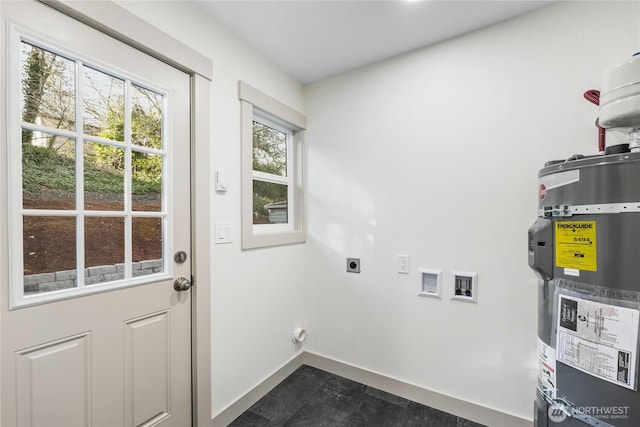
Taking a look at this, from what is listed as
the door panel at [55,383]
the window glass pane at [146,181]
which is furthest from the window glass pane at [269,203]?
the door panel at [55,383]

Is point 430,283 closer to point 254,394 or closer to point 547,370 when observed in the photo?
point 547,370

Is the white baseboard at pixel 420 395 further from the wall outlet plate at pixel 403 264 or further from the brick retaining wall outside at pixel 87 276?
the brick retaining wall outside at pixel 87 276

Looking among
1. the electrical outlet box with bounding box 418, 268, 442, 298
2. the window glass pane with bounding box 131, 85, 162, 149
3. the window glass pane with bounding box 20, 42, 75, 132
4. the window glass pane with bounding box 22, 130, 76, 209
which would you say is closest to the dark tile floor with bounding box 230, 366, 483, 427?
the electrical outlet box with bounding box 418, 268, 442, 298

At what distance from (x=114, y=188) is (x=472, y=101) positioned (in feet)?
6.72

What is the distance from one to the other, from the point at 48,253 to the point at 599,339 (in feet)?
6.63

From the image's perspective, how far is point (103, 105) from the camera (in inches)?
48.3

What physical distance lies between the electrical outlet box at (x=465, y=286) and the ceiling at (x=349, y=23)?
1.54 meters

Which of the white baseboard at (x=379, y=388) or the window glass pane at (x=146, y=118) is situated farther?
the white baseboard at (x=379, y=388)

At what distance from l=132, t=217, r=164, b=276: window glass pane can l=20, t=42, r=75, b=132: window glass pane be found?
1.61 feet

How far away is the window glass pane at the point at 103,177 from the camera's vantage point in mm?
1170

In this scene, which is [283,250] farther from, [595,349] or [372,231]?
[595,349]

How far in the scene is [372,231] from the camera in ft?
6.92

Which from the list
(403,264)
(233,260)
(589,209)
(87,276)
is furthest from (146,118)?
(589,209)

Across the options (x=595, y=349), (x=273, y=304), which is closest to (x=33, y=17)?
(x=273, y=304)
